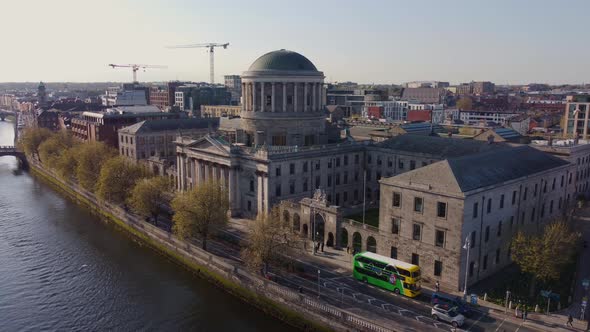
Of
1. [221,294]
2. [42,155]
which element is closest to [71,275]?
[221,294]

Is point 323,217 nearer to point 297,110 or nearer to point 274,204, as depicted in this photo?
point 274,204

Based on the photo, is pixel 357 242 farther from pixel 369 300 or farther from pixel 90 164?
pixel 90 164

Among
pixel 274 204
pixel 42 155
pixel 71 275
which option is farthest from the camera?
pixel 42 155

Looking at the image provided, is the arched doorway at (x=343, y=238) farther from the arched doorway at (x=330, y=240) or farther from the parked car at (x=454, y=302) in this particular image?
the parked car at (x=454, y=302)

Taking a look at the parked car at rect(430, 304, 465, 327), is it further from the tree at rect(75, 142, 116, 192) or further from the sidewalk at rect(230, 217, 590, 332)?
the tree at rect(75, 142, 116, 192)

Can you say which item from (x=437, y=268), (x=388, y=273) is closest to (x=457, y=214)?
(x=437, y=268)

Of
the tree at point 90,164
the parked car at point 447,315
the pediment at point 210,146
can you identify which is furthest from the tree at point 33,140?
the parked car at point 447,315

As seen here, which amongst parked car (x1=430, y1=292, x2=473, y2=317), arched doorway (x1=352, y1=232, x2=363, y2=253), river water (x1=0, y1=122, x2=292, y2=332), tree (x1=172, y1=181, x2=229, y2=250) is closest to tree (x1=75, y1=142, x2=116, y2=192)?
river water (x1=0, y1=122, x2=292, y2=332)
